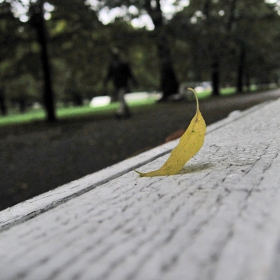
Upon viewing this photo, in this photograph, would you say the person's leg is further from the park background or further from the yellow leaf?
the yellow leaf

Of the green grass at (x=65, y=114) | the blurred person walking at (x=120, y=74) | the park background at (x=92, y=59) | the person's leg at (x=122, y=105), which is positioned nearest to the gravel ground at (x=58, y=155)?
the park background at (x=92, y=59)

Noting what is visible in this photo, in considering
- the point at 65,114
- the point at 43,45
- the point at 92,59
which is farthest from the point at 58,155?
the point at 65,114

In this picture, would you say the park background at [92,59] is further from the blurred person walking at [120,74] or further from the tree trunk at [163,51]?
the blurred person walking at [120,74]

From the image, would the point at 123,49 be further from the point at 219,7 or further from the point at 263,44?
the point at 263,44

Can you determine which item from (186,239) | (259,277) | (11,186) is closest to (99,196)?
(186,239)

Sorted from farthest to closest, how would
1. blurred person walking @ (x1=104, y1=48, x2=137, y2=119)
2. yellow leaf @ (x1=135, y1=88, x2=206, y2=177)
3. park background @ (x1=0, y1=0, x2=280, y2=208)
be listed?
blurred person walking @ (x1=104, y1=48, x2=137, y2=119) → park background @ (x1=0, y1=0, x2=280, y2=208) → yellow leaf @ (x1=135, y1=88, x2=206, y2=177)

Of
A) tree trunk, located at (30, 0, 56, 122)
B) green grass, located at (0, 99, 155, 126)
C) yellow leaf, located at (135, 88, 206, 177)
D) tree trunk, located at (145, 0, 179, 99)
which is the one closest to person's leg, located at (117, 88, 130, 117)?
tree trunk, located at (30, 0, 56, 122)
